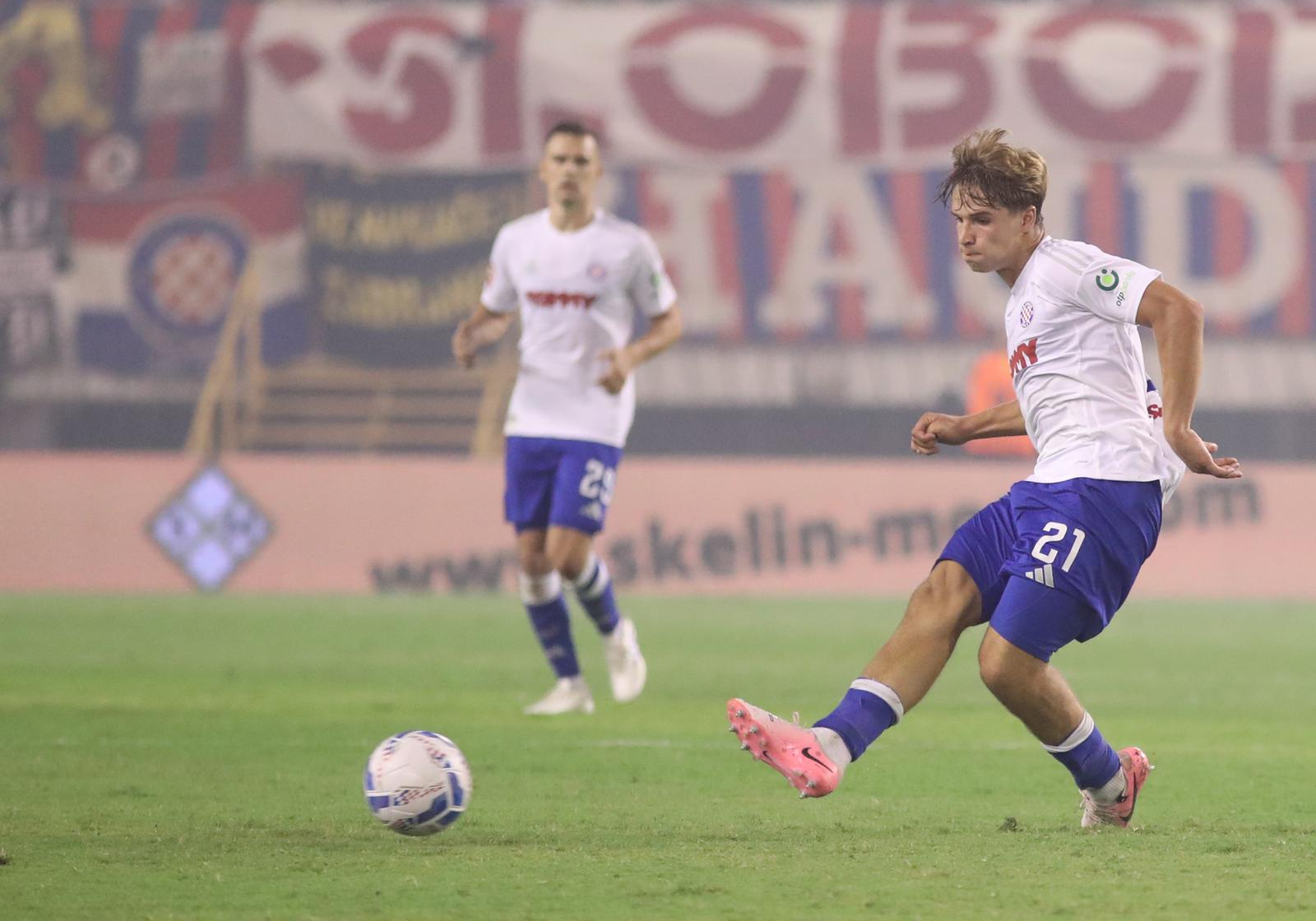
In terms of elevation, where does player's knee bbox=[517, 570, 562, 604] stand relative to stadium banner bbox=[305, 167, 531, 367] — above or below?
below

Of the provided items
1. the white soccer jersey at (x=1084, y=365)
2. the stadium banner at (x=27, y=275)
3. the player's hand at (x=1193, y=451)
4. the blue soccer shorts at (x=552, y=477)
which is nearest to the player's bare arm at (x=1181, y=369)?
the player's hand at (x=1193, y=451)

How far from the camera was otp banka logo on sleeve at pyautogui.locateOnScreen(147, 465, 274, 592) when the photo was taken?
1664 centimetres

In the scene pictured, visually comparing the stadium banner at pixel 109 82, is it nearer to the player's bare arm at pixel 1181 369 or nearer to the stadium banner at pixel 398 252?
the stadium banner at pixel 398 252

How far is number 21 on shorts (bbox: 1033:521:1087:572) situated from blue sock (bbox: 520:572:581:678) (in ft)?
11.9

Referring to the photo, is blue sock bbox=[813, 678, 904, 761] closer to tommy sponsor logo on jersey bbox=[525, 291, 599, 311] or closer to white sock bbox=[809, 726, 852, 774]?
white sock bbox=[809, 726, 852, 774]

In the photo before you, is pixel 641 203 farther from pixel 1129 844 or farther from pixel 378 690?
pixel 1129 844

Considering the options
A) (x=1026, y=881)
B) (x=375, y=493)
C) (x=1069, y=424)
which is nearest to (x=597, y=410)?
(x=1069, y=424)

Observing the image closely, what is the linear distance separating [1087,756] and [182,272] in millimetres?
17758

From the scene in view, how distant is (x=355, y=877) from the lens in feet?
14.1

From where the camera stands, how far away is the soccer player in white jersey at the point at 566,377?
26.2ft

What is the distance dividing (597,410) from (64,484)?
9882 mm

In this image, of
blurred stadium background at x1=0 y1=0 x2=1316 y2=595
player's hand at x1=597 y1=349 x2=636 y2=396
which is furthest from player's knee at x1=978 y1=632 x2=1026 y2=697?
blurred stadium background at x1=0 y1=0 x2=1316 y2=595

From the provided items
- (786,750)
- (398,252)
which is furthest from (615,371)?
(398,252)

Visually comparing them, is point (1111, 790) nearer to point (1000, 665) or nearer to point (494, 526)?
point (1000, 665)
